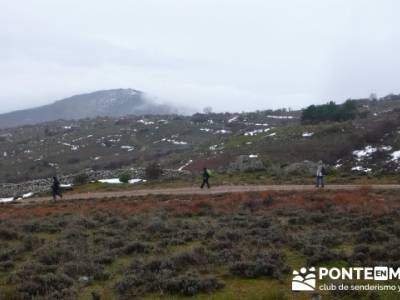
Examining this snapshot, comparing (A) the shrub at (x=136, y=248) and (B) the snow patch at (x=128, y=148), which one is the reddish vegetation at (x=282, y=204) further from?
(B) the snow patch at (x=128, y=148)

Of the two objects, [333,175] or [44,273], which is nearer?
[44,273]

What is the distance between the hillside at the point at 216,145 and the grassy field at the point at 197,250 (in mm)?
23202

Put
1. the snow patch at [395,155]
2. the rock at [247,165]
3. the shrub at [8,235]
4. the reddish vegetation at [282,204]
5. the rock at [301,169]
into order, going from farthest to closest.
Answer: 1. the rock at [247,165]
2. the snow patch at [395,155]
3. the rock at [301,169]
4. the reddish vegetation at [282,204]
5. the shrub at [8,235]

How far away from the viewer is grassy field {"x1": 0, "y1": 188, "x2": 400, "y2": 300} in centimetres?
1030

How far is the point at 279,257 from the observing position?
1202 cm

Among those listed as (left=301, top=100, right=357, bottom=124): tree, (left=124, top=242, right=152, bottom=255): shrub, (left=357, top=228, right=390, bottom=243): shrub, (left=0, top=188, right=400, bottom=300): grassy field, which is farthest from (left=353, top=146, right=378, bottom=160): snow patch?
(left=124, top=242, right=152, bottom=255): shrub

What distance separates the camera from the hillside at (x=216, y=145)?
53.0m

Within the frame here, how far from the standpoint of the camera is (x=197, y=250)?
12.9 metres

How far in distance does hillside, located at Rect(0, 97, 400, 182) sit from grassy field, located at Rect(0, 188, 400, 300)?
23.2m

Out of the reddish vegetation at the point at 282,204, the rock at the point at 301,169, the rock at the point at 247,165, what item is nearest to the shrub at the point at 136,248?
the reddish vegetation at the point at 282,204

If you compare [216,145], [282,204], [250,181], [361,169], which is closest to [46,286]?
[282,204]

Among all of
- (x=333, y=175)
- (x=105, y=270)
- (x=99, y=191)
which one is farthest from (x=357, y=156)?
(x=105, y=270)

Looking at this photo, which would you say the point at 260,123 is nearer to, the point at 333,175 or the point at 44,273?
the point at 333,175

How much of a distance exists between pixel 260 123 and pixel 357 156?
78987 mm
